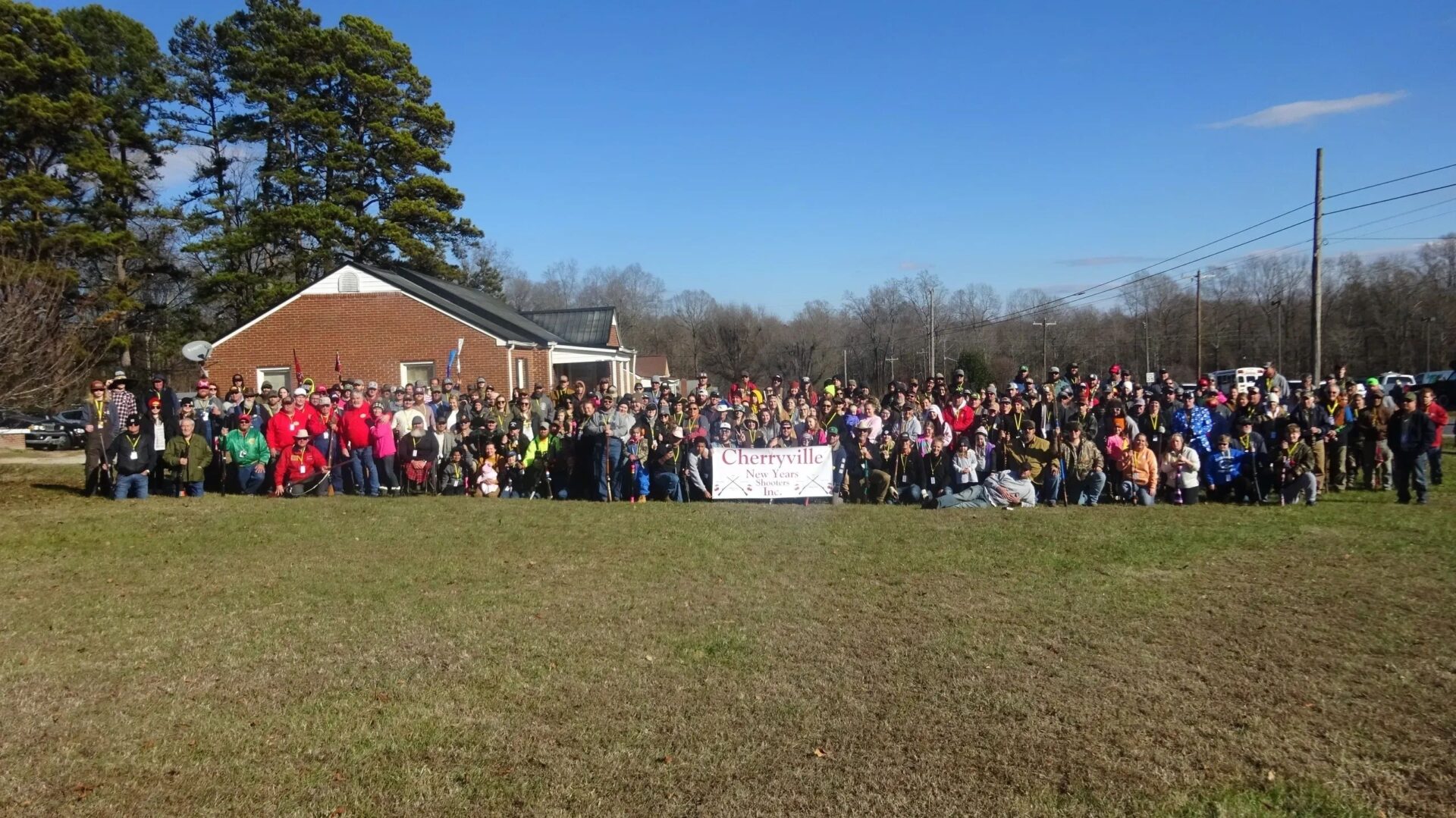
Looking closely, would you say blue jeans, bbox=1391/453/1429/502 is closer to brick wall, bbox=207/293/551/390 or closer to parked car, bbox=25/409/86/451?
brick wall, bbox=207/293/551/390

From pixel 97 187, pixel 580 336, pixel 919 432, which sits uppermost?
pixel 97 187

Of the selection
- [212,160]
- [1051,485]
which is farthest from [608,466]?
[212,160]

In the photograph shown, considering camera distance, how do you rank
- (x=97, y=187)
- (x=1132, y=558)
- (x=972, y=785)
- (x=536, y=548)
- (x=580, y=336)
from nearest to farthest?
(x=972, y=785), (x=1132, y=558), (x=536, y=548), (x=97, y=187), (x=580, y=336)

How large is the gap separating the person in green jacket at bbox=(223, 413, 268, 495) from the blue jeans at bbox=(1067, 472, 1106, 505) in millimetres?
11520

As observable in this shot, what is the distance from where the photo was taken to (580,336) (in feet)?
117

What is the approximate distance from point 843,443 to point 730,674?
27.7 feet

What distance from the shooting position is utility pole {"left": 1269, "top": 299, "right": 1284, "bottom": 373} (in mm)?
63812

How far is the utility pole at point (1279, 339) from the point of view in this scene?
6381 cm

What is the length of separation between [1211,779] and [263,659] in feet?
18.1

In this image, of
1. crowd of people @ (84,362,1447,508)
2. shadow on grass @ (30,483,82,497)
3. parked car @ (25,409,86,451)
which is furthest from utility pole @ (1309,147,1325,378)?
parked car @ (25,409,86,451)

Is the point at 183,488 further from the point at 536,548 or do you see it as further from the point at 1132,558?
the point at 1132,558

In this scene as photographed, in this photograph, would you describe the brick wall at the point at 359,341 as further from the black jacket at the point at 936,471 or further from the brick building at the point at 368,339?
the black jacket at the point at 936,471

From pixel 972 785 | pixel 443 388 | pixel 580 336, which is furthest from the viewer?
pixel 580 336

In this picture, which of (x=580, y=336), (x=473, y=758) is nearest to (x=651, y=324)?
(x=580, y=336)
